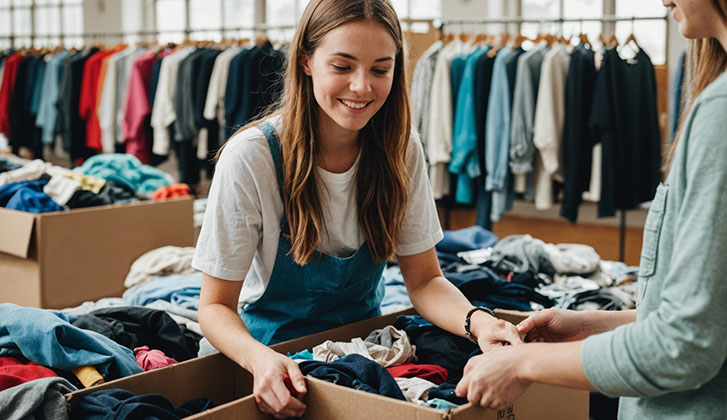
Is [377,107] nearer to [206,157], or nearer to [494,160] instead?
[494,160]

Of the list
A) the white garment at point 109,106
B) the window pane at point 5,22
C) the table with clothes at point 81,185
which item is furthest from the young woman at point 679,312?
the window pane at point 5,22

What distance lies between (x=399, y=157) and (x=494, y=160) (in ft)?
9.28

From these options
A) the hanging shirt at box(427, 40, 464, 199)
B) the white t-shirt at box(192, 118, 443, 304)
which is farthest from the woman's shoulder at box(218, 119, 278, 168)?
the hanging shirt at box(427, 40, 464, 199)

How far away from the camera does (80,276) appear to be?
2988 millimetres

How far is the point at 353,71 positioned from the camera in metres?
1.56

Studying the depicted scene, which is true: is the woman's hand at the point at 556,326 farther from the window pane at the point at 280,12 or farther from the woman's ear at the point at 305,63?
the window pane at the point at 280,12

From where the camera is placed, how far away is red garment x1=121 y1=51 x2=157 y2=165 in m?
5.97

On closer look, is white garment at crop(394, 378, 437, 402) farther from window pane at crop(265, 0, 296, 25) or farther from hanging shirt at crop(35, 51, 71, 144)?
hanging shirt at crop(35, 51, 71, 144)

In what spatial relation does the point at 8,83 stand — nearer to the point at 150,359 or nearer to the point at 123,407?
the point at 150,359

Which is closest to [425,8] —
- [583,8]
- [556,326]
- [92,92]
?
[583,8]

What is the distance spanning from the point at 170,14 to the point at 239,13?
0.88 m

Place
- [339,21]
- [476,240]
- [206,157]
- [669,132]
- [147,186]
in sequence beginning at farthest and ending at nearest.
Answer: [206,157], [669,132], [147,186], [476,240], [339,21]

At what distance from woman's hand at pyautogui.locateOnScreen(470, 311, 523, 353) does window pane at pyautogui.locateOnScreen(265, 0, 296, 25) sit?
5.60m

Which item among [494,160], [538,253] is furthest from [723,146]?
[494,160]
